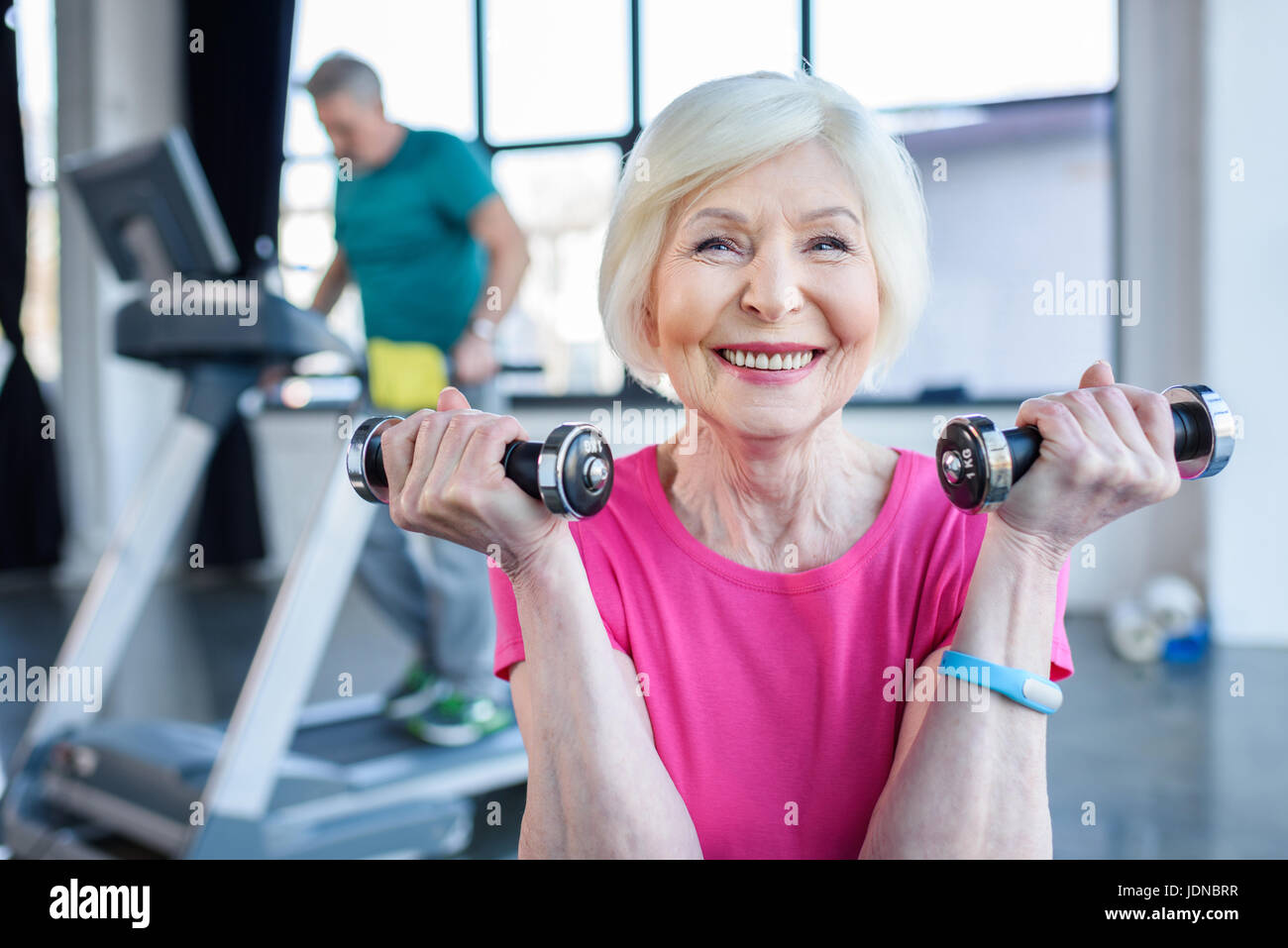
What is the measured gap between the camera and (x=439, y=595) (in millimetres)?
2559

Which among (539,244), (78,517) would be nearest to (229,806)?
(539,244)

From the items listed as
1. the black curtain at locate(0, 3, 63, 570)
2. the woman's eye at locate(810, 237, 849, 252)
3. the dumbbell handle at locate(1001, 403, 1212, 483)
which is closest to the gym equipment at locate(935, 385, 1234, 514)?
the dumbbell handle at locate(1001, 403, 1212, 483)

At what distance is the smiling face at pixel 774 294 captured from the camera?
83 centimetres

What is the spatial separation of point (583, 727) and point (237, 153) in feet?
17.6

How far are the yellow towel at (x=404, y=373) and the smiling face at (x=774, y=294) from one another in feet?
4.24

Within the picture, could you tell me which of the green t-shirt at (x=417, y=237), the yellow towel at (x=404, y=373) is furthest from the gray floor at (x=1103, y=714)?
the green t-shirt at (x=417, y=237)

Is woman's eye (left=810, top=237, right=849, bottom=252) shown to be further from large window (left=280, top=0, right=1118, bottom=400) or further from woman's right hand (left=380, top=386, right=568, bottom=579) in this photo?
large window (left=280, top=0, right=1118, bottom=400)

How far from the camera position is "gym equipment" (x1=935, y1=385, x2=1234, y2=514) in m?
0.64

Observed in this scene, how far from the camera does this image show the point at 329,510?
2012mm

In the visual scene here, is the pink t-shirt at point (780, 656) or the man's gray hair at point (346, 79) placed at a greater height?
the man's gray hair at point (346, 79)

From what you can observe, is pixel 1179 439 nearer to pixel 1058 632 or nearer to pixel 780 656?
pixel 1058 632
